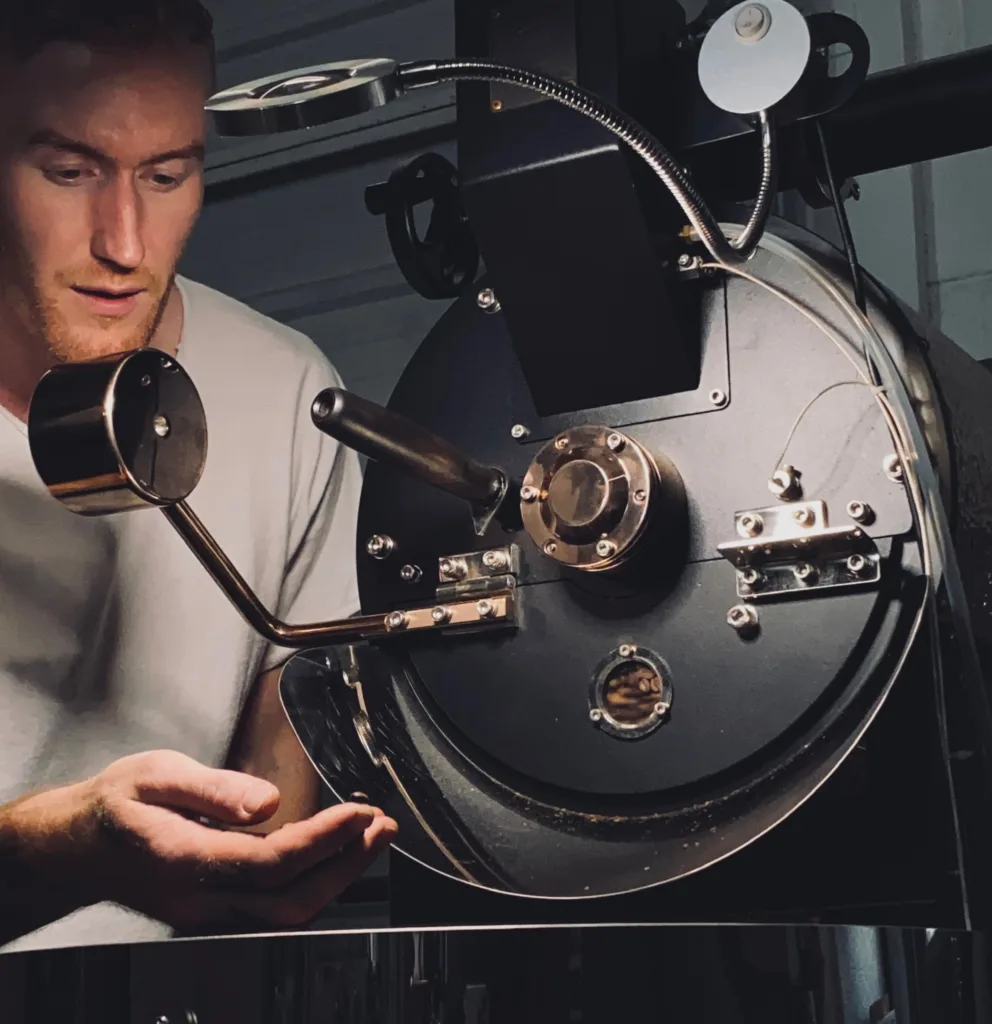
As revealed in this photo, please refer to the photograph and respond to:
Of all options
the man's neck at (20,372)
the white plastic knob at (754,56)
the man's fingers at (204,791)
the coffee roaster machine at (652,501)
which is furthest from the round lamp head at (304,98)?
the man's fingers at (204,791)

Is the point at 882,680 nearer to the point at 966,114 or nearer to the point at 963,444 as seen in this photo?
the point at 963,444

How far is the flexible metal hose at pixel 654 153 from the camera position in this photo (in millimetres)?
892

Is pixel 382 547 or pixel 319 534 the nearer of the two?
pixel 382 547

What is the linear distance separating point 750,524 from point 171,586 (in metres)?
0.49

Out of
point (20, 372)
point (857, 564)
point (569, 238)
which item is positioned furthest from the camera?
point (20, 372)

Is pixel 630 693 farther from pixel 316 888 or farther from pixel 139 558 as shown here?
pixel 139 558

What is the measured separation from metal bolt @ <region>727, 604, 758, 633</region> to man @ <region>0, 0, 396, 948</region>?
10.4 inches

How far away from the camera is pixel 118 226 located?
47.5 inches

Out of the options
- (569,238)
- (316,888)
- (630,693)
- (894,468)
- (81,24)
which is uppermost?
(81,24)

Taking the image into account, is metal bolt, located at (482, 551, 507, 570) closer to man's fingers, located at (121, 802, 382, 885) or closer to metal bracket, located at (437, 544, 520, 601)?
metal bracket, located at (437, 544, 520, 601)

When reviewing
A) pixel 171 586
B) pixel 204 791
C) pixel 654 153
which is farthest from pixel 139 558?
pixel 654 153

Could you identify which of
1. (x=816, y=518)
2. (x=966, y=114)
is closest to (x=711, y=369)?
(x=816, y=518)

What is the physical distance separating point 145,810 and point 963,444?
1.90 ft

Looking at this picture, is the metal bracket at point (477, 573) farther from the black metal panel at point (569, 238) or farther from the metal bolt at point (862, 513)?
the metal bolt at point (862, 513)
